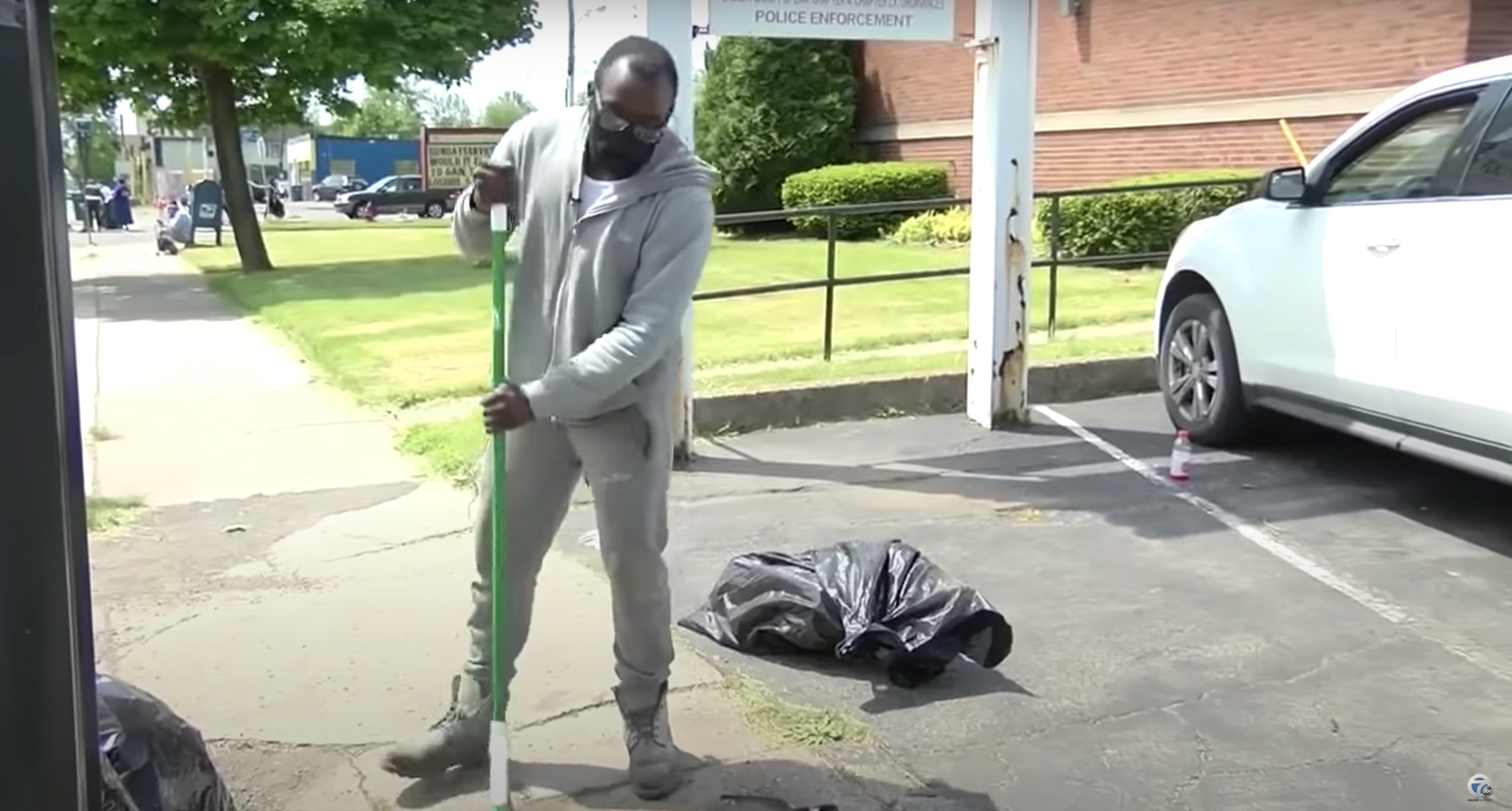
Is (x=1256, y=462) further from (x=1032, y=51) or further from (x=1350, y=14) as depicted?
(x=1350, y=14)

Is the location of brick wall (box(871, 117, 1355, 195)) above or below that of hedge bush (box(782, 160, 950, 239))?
above

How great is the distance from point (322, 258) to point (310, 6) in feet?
21.0

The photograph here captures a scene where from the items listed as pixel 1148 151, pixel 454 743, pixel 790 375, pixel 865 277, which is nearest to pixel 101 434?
pixel 790 375

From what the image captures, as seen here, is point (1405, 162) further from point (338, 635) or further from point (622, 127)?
point (338, 635)

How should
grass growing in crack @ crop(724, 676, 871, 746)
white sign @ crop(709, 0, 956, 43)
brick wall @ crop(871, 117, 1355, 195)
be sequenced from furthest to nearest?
1. brick wall @ crop(871, 117, 1355, 195)
2. white sign @ crop(709, 0, 956, 43)
3. grass growing in crack @ crop(724, 676, 871, 746)

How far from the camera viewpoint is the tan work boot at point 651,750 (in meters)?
3.65

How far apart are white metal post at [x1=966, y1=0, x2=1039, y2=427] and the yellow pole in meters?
7.40

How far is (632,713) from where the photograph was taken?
12.2 ft

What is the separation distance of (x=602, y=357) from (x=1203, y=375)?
4.97m

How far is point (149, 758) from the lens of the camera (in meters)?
2.75

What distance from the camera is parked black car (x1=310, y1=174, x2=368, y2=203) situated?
6244cm

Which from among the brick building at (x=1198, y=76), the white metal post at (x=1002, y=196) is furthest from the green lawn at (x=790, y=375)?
the brick building at (x=1198, y=76)

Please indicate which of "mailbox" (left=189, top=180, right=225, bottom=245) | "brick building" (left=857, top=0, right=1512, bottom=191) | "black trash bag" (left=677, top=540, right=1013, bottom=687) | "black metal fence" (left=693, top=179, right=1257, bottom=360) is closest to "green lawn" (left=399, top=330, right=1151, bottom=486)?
"black metal fence" (left=693, top=179, right=1257, bottom=360)

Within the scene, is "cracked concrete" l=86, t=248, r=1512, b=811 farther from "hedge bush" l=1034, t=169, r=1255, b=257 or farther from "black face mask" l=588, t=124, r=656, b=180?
"hedge bush" l=1034, t=169, r=1255, b=257
